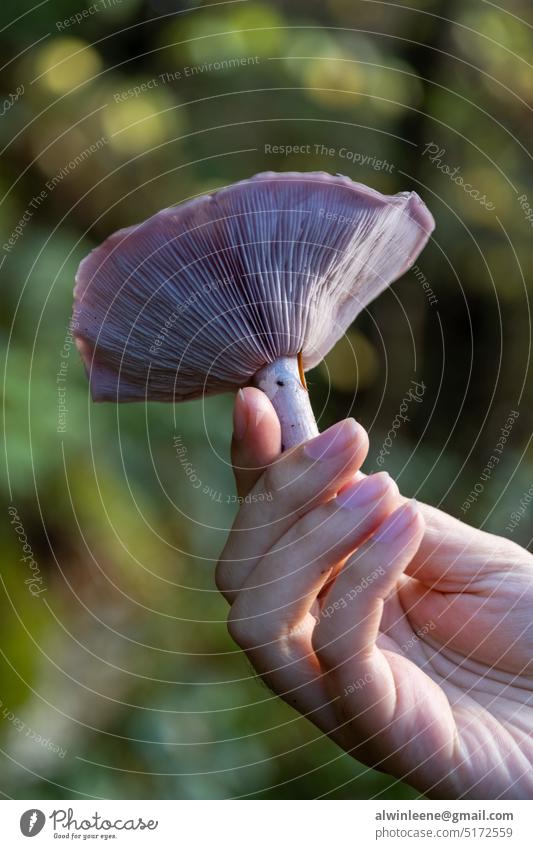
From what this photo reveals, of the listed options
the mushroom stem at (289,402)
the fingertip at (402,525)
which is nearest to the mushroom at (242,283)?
the mushroom stem at (289,402)

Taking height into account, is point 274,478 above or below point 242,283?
below

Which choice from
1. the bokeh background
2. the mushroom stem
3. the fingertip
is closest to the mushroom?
the mushroom stem

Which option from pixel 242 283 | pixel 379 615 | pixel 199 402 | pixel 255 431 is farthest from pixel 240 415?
pixel 199 402

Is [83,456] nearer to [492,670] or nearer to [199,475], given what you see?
[199,475]

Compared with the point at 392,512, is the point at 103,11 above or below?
above

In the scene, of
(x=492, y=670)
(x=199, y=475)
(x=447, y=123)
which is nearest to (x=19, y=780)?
(x=199, y=475)

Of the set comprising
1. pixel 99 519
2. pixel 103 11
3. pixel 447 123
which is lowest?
pixel 99 519

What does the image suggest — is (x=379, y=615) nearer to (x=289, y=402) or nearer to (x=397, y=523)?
(x=397, y=523)

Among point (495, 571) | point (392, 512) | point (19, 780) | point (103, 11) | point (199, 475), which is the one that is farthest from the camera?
point (199, 475)
